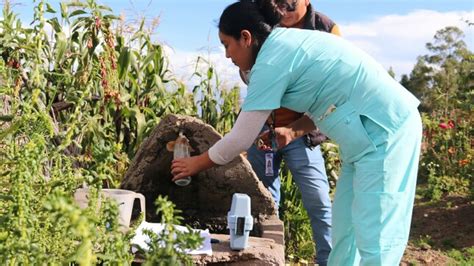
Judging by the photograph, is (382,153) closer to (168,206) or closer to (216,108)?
(168,206)

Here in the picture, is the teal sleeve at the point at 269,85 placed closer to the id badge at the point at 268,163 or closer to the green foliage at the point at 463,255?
the id badge at the point at 268,163

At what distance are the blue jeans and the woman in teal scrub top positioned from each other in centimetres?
91

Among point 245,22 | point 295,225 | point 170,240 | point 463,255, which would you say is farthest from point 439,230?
point 170,240

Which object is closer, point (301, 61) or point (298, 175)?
point (301, 61)

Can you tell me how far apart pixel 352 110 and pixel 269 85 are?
284 mm

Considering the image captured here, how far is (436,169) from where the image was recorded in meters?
8.21

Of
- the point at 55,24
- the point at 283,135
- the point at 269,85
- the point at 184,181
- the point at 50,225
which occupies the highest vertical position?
the point at 55,24

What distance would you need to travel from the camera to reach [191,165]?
2600mm

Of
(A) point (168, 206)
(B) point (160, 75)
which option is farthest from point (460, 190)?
(A) point (168, 206)

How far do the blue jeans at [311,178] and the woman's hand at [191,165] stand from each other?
0.84 meters

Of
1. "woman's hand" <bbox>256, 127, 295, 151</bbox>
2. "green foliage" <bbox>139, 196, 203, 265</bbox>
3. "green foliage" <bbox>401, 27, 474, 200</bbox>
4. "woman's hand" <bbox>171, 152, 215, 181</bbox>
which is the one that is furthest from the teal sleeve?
"green foliage" <bbox>401, 27, 474, 200</bbox>

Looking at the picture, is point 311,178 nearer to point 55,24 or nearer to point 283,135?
point 283,135

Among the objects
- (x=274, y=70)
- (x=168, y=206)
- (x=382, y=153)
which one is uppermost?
(x=274, y=70)

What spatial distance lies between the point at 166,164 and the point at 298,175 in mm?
647
